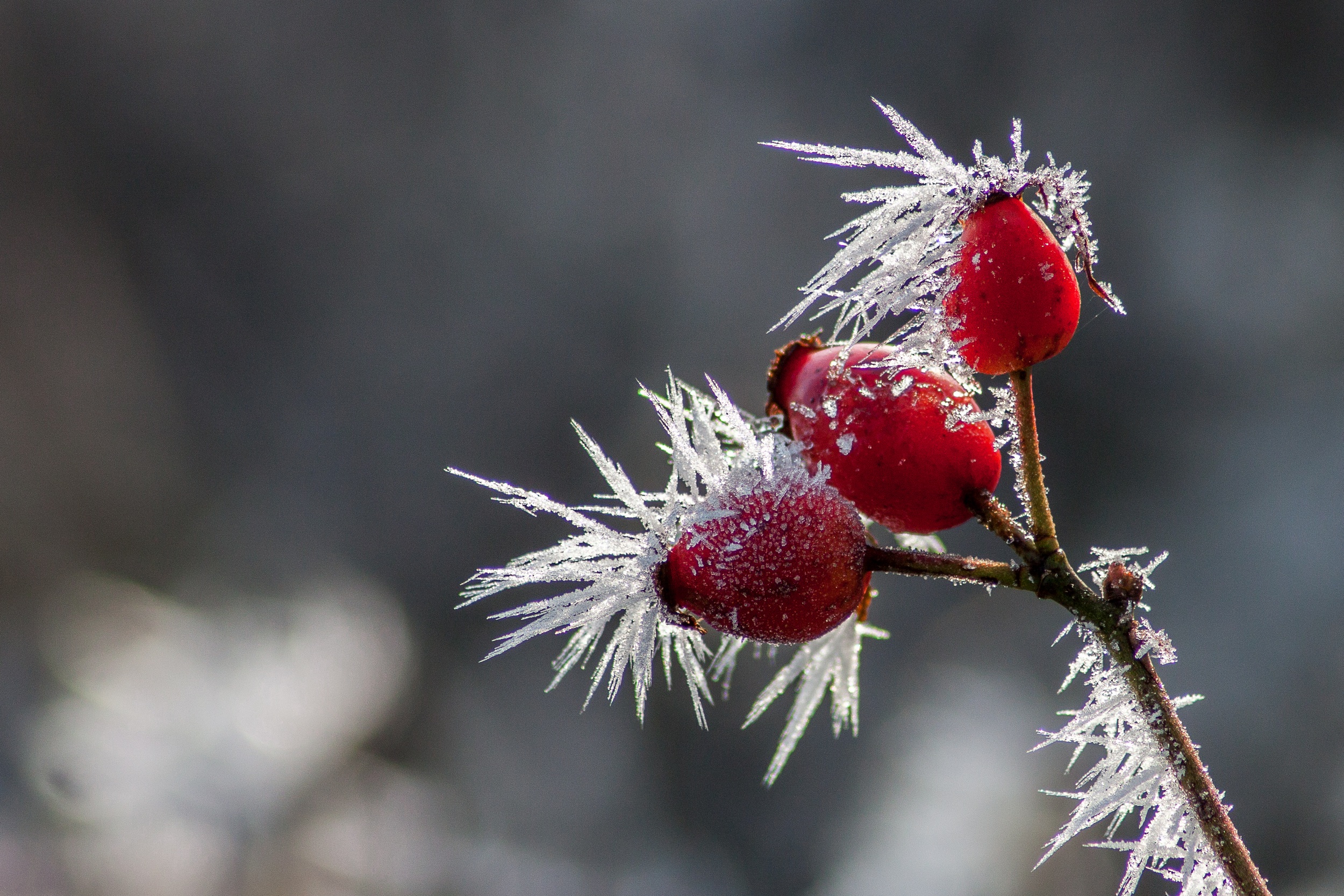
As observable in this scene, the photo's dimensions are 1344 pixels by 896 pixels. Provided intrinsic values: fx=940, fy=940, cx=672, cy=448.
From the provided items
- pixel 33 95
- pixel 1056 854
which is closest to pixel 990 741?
pixel 1056 854

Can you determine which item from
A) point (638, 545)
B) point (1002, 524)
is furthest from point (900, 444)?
point (638, 545)

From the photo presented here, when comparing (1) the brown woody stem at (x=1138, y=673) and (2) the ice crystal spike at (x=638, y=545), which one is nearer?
(1) the brown woody stem at (x=1138, y=673)

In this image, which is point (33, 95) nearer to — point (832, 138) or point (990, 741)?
point (832, 138)

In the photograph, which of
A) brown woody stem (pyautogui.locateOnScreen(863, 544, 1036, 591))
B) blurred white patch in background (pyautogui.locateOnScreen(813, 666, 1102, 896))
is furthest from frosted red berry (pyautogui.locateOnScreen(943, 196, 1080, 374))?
blurred white patch in background (pyautogui.locateOnScreen(813, 666, 1102, 896))

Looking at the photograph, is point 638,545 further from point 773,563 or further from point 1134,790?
point 1134,790

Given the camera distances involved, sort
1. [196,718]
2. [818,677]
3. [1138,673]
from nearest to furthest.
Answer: [1138,673] < [818,677] < [196,718]

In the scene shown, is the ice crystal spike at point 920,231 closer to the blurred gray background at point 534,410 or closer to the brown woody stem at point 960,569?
the brown woody stem at point 960,569

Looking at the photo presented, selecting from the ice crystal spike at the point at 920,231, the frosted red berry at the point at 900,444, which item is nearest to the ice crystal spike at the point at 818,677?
the frosted red berry at the point at 900,444
